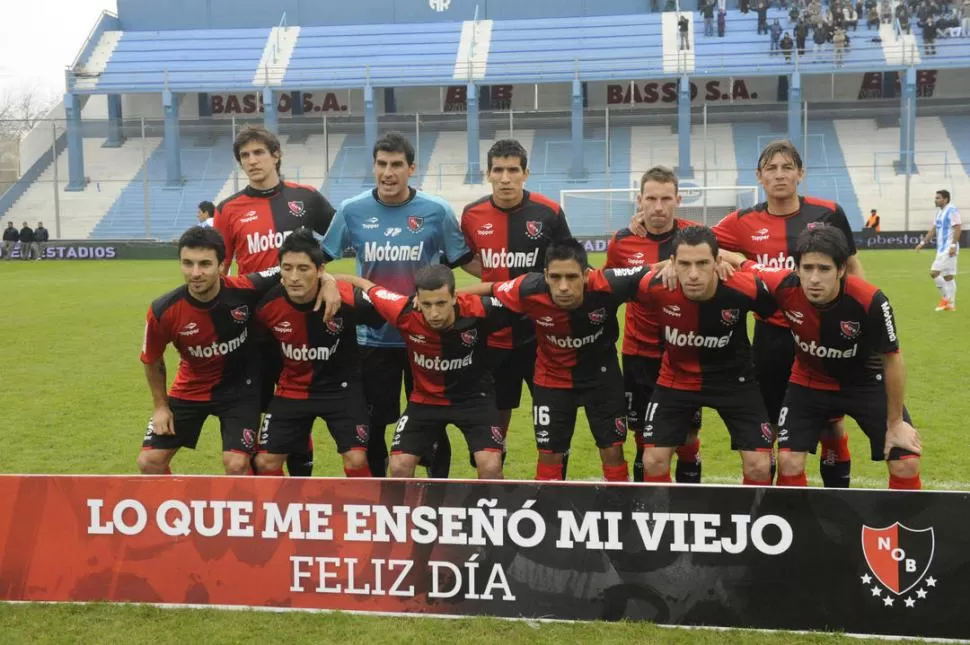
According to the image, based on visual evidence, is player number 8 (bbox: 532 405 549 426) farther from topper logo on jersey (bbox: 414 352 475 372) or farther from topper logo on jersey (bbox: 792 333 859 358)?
topper logo on jersey (bbox: 792 333 859 358)

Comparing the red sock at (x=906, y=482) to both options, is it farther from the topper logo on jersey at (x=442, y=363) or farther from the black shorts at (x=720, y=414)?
the topper logo on jersey at (x=442, y=363)

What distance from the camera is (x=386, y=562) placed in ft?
14.2

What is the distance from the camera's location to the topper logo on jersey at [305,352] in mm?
5504

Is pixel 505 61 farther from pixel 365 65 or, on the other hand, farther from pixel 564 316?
pixel 564 316

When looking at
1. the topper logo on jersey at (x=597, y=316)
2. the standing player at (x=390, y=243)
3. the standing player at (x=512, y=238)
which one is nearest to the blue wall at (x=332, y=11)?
the standing player at (x=512, y=238)

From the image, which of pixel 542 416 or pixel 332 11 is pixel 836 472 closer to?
Answer: pixel 542 416

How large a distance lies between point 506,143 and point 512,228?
507 mm

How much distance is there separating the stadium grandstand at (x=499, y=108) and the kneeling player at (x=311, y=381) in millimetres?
27085

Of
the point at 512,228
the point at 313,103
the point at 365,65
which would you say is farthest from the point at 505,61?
the point at 512,228

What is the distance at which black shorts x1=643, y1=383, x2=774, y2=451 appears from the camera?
5.21m

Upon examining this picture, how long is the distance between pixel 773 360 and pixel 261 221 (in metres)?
3.13

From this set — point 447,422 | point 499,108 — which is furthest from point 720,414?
point 499,108

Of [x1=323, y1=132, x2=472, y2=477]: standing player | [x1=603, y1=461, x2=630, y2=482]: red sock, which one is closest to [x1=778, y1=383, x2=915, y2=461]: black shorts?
[x1=603, y1=461, x2=630, y2=482]: red sock

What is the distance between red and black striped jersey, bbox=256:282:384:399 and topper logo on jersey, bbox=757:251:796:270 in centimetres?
224
